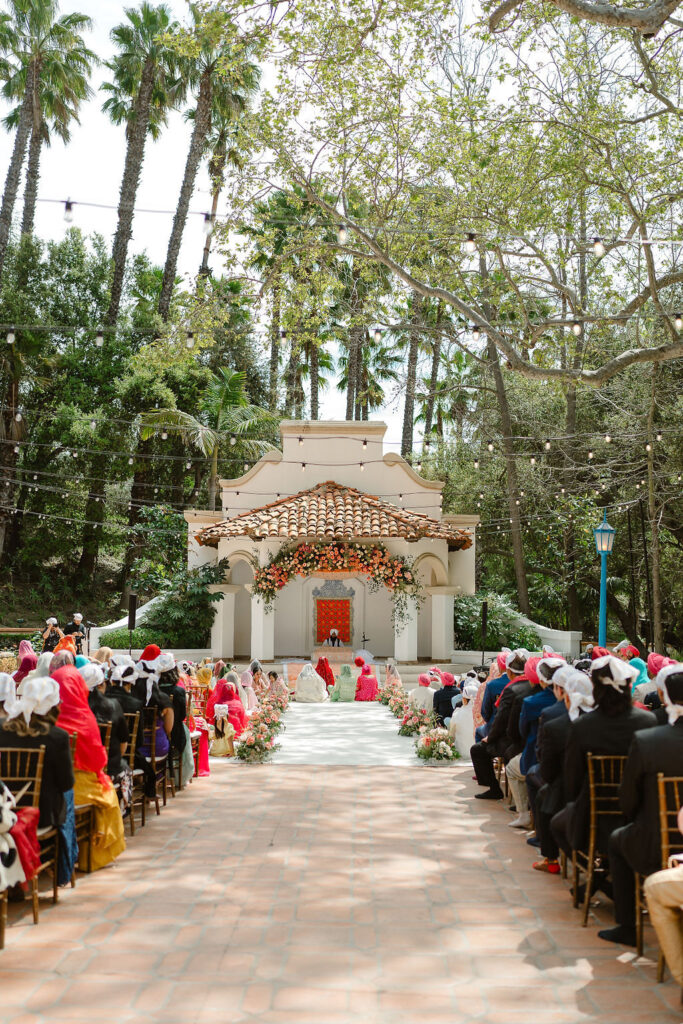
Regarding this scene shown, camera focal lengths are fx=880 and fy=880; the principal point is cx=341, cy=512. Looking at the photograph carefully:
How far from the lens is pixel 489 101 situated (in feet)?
50.0

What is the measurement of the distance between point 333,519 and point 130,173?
18.1m

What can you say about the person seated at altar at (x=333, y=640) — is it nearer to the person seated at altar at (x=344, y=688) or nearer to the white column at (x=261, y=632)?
the white column at (x=261, y=632)

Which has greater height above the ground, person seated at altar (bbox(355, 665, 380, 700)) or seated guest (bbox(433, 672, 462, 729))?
seated guest (bbox(433, 672, 462, 729))

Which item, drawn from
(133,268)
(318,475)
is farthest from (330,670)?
(133,268)

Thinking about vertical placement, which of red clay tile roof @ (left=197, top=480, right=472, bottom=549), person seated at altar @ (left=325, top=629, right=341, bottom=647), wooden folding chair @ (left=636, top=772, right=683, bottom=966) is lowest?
wooden folding chair @ (left=636, top=772, right=683, bottom=966)

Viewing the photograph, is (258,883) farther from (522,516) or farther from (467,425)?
(467,425)

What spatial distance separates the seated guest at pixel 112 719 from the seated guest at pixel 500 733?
3.76 meters

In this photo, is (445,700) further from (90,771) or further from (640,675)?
(90,771)

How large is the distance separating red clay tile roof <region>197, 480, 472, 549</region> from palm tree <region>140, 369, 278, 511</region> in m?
4.96

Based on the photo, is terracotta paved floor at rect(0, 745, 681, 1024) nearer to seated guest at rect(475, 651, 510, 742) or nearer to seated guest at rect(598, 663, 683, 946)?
seated guest at rect(598, 663, 683, 946)

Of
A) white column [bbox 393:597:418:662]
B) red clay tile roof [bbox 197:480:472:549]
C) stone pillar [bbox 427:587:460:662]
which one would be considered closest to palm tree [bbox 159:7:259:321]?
red clay tile roof [bbox 197:480:472:549]

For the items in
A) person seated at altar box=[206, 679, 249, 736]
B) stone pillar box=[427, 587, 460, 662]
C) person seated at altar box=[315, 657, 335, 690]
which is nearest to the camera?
person seated at altar box=[206, 679, 249, 736]

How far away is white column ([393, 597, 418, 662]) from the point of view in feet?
74.9

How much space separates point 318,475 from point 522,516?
7.67 m
